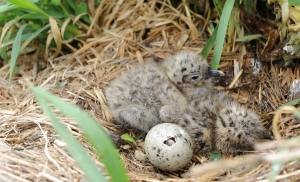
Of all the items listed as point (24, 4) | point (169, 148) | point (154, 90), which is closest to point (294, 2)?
point (154, 90)

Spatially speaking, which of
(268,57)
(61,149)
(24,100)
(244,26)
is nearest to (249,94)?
→ (268,57)

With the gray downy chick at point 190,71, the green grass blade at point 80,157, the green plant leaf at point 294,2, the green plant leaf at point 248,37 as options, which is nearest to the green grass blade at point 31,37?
the gray downy chick at point 190,71

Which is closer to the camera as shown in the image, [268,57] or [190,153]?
[190,153]

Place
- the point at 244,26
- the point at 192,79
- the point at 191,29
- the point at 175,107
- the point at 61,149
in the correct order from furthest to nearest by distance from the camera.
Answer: the point at 191,29, the point at 244,26, the point at 192,79, the point at 175,107, the point at 61,149

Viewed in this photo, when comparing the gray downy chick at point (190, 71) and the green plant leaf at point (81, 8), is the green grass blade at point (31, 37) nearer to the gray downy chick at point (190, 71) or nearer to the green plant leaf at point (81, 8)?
the green plant leaf at point (81, 8)

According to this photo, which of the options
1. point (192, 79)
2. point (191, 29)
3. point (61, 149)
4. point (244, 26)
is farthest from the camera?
point (191, 29)

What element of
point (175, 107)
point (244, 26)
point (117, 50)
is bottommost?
point (175, 107)

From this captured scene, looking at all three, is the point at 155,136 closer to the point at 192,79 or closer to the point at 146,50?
the point at 192,79

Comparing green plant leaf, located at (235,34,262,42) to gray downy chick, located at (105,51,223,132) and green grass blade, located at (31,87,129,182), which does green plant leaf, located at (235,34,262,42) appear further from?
green grass blade, located at (31,87,129,182)

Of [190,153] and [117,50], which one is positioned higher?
[117,50]
